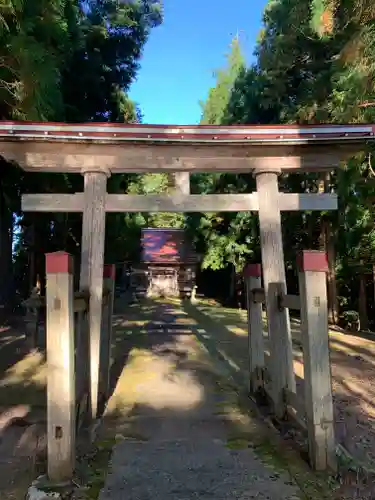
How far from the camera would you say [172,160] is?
18.4 ft

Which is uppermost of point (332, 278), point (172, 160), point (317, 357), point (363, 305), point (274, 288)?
point (172, 160)

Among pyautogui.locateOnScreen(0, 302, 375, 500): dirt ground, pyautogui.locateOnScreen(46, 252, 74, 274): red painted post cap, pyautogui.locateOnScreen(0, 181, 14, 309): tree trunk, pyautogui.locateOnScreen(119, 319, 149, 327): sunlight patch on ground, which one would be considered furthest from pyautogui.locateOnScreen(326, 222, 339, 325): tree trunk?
pyautogui.locateOnScreen(46, 252, 74, 274): red painted post cap

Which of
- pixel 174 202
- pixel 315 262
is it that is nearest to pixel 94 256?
pixel 174 202

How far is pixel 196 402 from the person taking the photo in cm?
545

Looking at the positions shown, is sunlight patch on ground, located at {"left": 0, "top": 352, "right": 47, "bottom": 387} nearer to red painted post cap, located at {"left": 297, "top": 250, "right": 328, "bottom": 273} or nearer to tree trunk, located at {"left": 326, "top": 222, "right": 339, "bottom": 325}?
red painted post cap, located at {"left": 297, "top": 250, "right": 328, "bottom": 273}

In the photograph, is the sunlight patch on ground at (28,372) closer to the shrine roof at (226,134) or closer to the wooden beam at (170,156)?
the wooden beam at (170,156)

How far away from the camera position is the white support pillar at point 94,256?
4953mm

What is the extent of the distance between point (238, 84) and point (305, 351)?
674 inches

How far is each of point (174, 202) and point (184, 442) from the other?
274cm

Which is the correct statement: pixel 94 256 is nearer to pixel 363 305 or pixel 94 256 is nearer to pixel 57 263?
pixel 57 263

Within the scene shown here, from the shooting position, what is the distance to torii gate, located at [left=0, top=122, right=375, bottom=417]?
17.2 ft

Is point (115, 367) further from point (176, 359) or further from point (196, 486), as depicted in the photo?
point (196, 486)

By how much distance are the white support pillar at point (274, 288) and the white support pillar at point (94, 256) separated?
6.16ft

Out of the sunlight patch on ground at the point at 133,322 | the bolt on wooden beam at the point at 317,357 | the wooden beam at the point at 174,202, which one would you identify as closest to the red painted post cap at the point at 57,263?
the bolt on wooden beam at the point at 317,357
